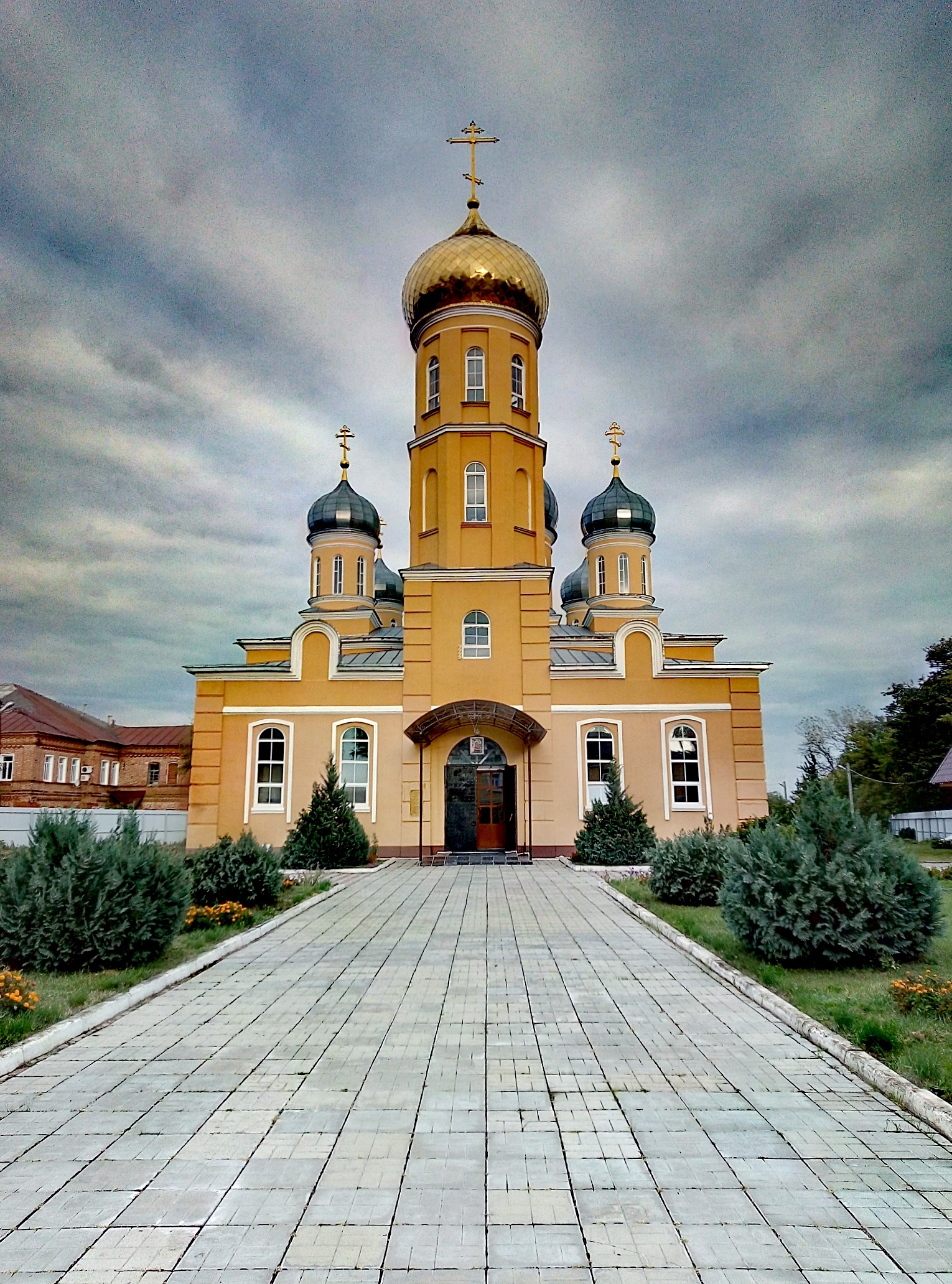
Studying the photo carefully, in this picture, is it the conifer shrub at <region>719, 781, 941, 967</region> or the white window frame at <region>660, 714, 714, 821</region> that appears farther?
the white window frame at <region>660, 714, 714, 821</region>

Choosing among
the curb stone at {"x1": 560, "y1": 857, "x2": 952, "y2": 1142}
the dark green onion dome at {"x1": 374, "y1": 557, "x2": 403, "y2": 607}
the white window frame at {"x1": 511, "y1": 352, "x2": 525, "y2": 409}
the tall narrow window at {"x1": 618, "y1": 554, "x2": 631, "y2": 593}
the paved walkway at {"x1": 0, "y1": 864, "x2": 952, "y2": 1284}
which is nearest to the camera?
the paved walkway at {"x1": 0, "y1": 864, "x2": 952, "y2": 1284}

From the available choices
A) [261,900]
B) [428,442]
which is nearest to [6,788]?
[428,442]

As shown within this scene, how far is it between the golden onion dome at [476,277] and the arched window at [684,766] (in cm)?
1107

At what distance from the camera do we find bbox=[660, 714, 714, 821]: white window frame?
736 inches

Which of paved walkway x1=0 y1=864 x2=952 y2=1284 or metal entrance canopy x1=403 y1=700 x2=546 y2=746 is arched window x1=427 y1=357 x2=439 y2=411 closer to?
metal entrance canopy x1=403 y1=700 x2=546 y2=746

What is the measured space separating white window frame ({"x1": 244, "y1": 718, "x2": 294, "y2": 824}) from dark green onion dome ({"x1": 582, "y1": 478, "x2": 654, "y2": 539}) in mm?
14175

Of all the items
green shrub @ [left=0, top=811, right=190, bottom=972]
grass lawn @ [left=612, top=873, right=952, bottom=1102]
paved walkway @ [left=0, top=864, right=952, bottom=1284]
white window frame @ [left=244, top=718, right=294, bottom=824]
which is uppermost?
white window frame @ [left=244, top=718, right=294, bottom=824]

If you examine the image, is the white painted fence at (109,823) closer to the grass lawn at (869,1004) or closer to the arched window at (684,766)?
the arched window at (684,766)

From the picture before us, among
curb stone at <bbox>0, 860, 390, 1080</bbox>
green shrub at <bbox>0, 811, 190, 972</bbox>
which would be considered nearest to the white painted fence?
curb stone at <bbox>0, 860, 390, 1080</bbox>

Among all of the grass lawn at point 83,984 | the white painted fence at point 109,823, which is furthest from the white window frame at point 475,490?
the grass lawn at point 83,984

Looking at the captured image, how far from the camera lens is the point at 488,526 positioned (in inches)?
794

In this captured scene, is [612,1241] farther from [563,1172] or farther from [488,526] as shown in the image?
[488,526]

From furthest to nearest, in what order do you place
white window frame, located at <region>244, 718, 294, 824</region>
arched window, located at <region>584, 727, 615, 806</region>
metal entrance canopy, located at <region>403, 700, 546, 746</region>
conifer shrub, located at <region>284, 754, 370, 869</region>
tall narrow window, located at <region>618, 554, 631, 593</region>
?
tall narrow window, located at <region>618, 554, 631, 593</region> → white window frame, located at <region>244, 718, 294, 824</region> → arched window, located at <region>584, 727, 615, 806</region> → metal entrance canopy, located at <region>403, 700, 546, 746</region> → conifer shrub, located at <region>284, 754, 370, 869</region>

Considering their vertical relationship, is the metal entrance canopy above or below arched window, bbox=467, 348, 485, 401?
below
